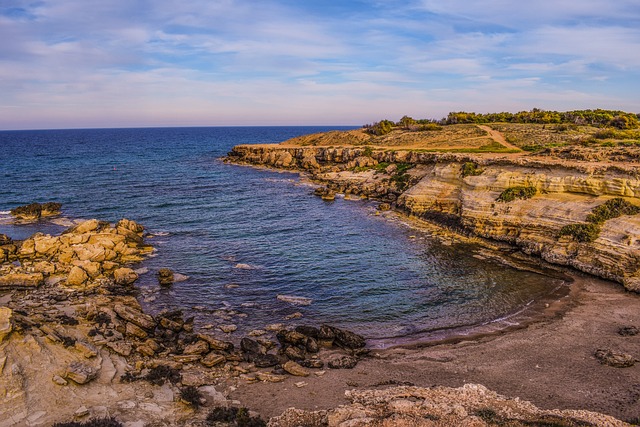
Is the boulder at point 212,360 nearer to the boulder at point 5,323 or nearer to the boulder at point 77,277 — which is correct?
the boulder at point 5,323

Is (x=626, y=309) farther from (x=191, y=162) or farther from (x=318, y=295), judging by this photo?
(x=191, y=162)

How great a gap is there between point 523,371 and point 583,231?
17.9 metres

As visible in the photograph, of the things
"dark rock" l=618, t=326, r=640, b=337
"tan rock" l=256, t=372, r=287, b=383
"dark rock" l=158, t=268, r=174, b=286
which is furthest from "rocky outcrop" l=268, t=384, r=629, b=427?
"dark rock" l=158, t=268, r=174, b=286

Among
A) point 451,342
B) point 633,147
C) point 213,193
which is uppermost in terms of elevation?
point 633,147

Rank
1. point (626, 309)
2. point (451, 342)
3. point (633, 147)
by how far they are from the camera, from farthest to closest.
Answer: point (633, 147)
point (626, 309)
point (451, 342)

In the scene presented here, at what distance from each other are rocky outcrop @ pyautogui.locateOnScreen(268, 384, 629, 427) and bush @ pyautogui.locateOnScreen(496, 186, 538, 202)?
89.5 feet

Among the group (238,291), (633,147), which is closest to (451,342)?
(238,291)

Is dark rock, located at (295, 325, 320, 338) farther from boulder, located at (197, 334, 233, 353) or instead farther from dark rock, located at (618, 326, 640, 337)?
dark rock, located at (618, 326, 640, 337)

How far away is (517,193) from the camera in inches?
1620

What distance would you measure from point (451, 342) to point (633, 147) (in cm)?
3742

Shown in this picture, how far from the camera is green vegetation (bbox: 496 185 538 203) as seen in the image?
1604 inches

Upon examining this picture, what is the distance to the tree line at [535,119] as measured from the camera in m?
75.2

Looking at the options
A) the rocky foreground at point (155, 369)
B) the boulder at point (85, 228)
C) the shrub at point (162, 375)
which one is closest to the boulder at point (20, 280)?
the rocky foreground at point (155, 369)

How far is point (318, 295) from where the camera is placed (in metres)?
30.7
